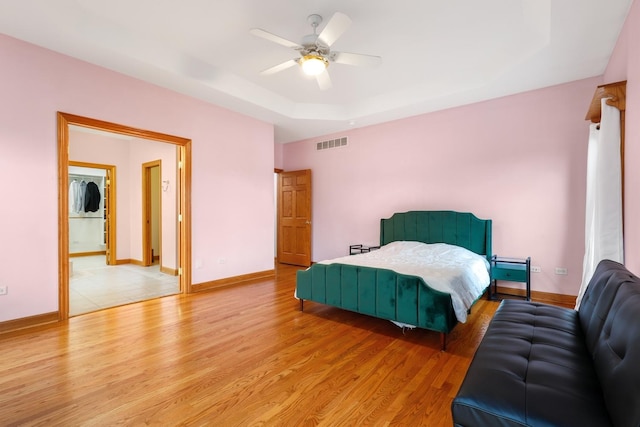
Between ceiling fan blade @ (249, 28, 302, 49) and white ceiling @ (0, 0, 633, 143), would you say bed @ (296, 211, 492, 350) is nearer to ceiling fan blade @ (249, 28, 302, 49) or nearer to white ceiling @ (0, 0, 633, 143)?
white ceiling @ (0, 0, 633, 143)

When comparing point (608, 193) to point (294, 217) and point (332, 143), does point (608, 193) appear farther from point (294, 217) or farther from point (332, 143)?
point (294, 217)

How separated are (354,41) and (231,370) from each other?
3.31 meters

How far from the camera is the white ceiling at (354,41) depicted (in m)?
2.64

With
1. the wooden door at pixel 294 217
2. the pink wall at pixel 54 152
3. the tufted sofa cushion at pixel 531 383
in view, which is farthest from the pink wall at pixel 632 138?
the wooden door at pixel 294 217

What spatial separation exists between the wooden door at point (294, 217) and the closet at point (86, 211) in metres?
4.68

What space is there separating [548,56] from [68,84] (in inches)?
200

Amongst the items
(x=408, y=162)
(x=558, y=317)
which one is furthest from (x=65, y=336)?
(x=408, y=162)

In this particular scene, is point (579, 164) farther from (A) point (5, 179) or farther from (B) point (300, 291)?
(A) point (5, 179)

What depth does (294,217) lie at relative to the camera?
6602 mm

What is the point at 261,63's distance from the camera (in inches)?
146

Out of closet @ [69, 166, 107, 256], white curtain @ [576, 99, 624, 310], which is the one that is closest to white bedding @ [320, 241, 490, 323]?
white curtain @ [576, 99, 624, 310]

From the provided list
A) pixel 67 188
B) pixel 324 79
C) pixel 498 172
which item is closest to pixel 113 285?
pixel 67 188

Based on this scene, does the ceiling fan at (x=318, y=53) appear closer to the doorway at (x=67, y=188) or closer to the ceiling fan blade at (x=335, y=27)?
the ceiling fan blade at (x=335, y=27)

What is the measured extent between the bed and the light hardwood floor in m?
0.22
